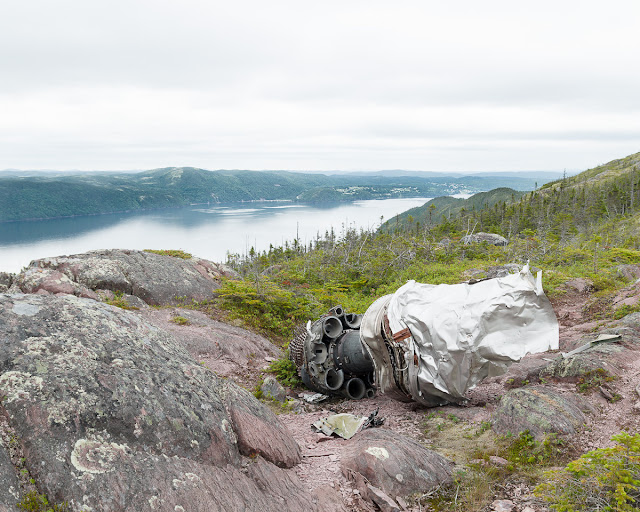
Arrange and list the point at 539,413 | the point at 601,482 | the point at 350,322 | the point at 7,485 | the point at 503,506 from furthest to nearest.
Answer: the point at 350,322
the point at 539,413
the point at 503,506
the point at 601,482
the point at 7,485

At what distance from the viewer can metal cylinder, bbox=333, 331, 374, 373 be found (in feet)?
29.5

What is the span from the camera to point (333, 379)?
931cm

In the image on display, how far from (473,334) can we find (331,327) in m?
3.56

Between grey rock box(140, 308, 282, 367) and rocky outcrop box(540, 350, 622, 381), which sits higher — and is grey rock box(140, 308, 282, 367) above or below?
below

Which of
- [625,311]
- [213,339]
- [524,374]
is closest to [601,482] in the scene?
[524,374]

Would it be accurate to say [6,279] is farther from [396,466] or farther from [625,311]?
[625,311]

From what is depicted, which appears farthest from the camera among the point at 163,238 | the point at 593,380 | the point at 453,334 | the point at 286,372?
the point at 163,238

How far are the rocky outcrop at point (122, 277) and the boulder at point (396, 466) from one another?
10015 mm

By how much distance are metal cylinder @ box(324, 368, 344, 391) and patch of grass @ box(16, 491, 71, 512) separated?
643 centimetres

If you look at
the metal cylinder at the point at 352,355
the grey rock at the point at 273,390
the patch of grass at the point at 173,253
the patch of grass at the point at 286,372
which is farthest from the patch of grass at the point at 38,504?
the patch of grass at the point at 173,253

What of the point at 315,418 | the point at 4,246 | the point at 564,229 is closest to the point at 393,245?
the point at 315,418

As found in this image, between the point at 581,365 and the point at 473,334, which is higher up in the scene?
the point at 473,334

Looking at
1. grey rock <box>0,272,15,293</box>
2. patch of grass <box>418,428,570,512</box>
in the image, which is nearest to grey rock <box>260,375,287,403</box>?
patch of grass <box>418,428,570,512</box>

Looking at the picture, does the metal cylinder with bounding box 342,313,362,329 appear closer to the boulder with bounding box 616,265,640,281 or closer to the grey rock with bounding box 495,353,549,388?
the grey rock with bounding box 495,353,549,388
